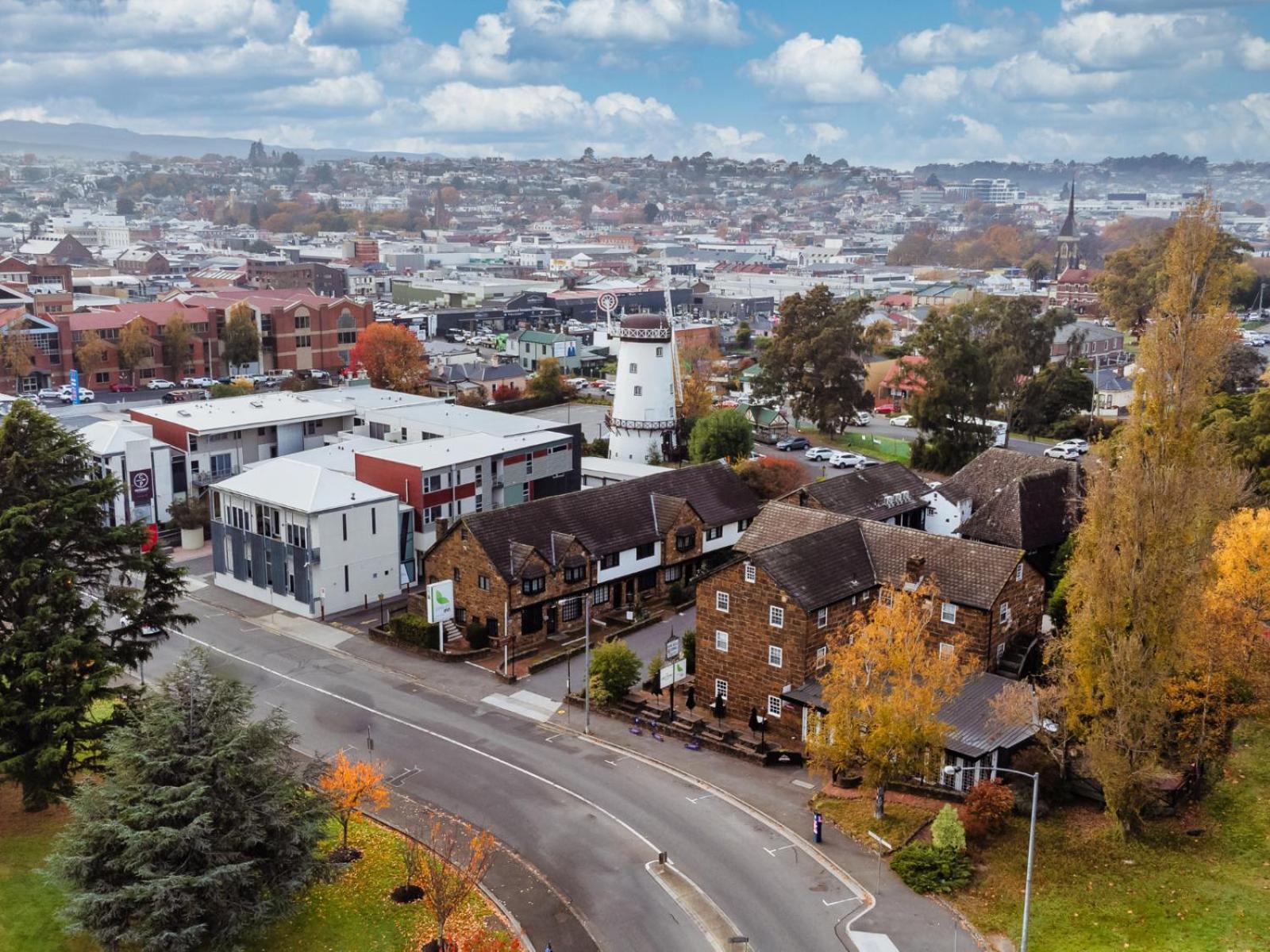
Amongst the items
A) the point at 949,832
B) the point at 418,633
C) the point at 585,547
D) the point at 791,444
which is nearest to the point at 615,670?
the point at 585,547

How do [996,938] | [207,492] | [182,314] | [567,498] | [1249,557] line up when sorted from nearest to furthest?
[996,938] → [1249,557] → [567,498] → [207,492] → [182,314]

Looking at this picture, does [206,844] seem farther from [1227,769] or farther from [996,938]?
[1227,769]

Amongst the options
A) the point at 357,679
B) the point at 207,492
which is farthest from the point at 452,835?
the point at 207,492

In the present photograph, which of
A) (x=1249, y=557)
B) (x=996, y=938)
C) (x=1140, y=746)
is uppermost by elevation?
(x=1249, y=557)

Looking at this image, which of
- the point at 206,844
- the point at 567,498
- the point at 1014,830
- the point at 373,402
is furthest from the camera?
the point at 373,402

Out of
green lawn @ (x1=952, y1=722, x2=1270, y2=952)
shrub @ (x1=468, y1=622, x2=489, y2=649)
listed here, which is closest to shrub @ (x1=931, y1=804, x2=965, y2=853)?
green lawn @ (x1=952, y1=722, x2=1270, y2=952)

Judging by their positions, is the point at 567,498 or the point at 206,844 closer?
the point at 206,844
